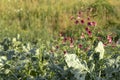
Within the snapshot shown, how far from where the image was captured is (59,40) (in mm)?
6312

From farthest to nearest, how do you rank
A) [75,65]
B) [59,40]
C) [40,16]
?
[40,16] < [59,40] < [75,65]

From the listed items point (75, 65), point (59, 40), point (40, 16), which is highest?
point (75, 65)

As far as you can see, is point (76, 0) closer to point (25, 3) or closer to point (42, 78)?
point (25, 3)

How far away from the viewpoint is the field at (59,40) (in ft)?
7.49

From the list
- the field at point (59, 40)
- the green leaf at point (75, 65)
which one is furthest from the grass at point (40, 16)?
the green leaf at point (75, 65)

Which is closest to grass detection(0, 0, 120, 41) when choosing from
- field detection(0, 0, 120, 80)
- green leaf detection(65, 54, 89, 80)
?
field detection(0, 0, 120, 80)

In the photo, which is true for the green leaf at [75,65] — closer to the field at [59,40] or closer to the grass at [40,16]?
the field at [59,40]

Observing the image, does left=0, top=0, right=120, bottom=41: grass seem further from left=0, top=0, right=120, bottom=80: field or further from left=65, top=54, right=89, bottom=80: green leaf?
left=65, top=54, right=89, bottom=80: green leaf

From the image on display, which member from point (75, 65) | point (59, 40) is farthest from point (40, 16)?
point (75, 65)

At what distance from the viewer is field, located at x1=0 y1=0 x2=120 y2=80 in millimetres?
2283

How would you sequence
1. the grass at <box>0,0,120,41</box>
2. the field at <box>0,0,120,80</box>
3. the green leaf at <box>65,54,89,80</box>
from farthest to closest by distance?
the grass at <box>0,0,120,41</box>
the field at <box>0,0,120,80</box>
the green leaf at <box>65,54,89,80</box>

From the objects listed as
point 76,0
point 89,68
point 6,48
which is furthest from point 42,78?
point 76,0

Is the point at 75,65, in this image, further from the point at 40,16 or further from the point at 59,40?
the point at 40,16

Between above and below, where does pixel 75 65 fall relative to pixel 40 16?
above
